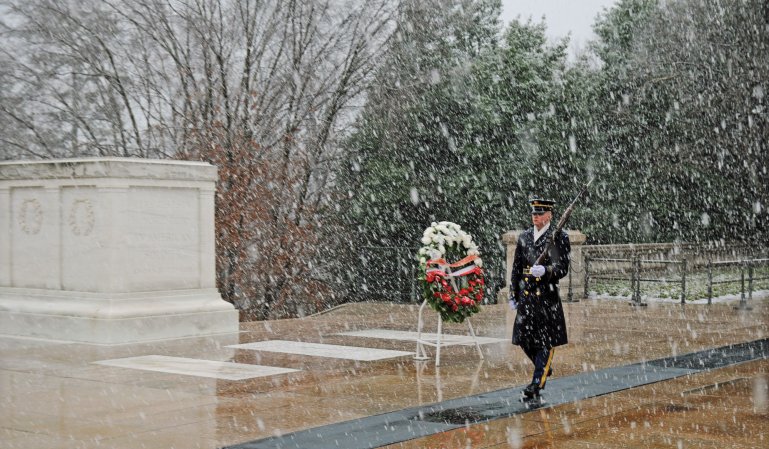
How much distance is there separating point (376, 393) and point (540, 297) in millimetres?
1864

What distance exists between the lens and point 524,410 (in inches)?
346

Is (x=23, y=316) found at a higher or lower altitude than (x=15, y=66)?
lower

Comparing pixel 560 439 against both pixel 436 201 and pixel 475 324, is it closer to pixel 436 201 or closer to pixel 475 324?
pixel 475 324

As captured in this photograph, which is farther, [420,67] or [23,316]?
[420,67]

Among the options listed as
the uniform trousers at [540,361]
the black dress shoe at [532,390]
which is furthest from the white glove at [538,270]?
the black dress shoe at [532,390]

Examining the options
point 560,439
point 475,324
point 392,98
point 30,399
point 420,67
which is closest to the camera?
point 560,439

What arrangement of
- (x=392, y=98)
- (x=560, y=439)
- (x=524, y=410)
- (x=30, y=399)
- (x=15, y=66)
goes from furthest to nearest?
(x=392, y=98)
(x=15, y=66)
(x=30, y=399)
(x=524, y=410)
(x=560, y=439)

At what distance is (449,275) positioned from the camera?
11477mm

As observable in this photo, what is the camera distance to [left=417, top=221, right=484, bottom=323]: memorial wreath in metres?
11.4

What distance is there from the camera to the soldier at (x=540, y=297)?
9.27m

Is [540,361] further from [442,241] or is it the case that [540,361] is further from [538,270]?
[442,241]

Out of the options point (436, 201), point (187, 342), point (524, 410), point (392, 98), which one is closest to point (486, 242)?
point (436, 201)

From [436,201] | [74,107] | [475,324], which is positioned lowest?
[475,324]

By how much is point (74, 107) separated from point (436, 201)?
1107 centimetres
